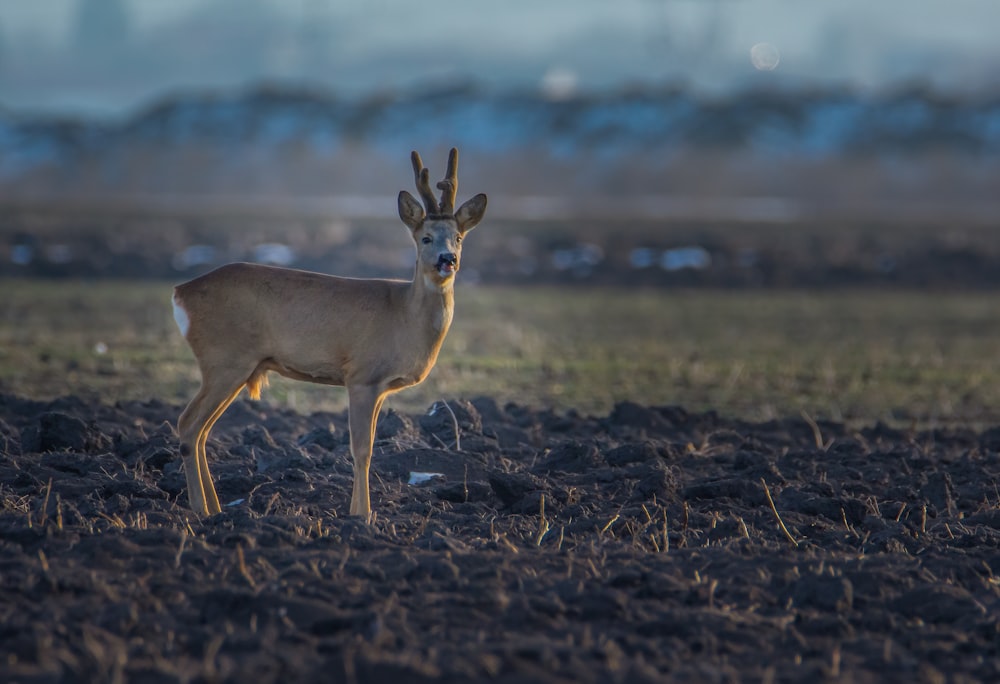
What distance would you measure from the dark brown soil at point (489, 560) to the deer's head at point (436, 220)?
199 cm

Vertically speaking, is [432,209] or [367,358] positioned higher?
[432,209]

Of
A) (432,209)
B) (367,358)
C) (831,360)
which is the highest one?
(432,209)

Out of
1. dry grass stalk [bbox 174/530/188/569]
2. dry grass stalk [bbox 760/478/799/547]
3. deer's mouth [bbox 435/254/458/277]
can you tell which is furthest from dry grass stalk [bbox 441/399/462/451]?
dry grass stalk [bbox 174/530/188/569]

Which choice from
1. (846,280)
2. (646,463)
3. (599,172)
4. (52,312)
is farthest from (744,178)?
(646,463)

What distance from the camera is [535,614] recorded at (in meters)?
7.79

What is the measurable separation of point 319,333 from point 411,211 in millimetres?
1239

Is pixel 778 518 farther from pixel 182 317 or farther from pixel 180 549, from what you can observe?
pixel 182 317

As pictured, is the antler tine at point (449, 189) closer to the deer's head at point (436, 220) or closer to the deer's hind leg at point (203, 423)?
the deer's head at point (436, 220)

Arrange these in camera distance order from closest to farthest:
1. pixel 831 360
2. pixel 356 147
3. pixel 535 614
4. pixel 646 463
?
pixel 535 614 < pixel 646 463 < pixel 831 360 < pixel 356 147

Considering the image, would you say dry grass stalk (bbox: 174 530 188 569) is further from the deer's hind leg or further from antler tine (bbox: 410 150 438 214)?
antler tine (bbox: 410 150 438 214)

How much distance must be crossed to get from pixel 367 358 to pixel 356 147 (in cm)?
13865

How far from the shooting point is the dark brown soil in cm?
716

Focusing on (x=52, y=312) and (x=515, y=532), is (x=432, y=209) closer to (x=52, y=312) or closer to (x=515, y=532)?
(x=515, y=532)

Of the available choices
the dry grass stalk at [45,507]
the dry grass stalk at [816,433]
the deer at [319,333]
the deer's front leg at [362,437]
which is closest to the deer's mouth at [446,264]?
the deer at [319,333]
